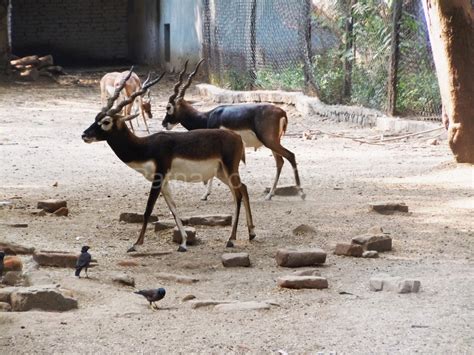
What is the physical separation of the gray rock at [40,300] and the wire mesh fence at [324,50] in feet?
35.6

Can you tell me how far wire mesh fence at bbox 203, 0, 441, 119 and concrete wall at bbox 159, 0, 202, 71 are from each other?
6.44 ft

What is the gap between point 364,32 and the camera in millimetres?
18594

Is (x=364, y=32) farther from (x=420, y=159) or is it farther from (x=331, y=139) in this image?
(x=420, y=159)

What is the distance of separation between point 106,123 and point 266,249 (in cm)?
178

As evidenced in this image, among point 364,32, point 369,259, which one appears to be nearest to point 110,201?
point 369,259

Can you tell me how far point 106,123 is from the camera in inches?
372

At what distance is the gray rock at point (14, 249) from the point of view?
8.65m

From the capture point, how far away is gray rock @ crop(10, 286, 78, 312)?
6742 millimetres

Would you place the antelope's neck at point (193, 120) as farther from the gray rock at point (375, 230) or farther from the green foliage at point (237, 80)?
the green foliage at point (237, 80)

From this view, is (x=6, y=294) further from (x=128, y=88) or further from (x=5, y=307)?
(x=128, y=88)

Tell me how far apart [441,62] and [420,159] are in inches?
58.2

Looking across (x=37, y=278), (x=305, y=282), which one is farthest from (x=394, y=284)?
(x=37, y=278)

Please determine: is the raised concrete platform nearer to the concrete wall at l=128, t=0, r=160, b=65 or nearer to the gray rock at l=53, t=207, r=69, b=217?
the gray rock at l=53, t=207, r=69, b=217

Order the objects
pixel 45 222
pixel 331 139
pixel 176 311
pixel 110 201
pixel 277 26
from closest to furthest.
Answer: pixel 176 311
pixel 45 222
pixel 110 201
pixel 331 139
pixel 277 26
